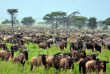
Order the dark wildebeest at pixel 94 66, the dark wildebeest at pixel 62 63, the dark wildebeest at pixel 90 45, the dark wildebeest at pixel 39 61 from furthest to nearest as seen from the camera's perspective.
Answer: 1. the dark wildebeest at pixel 90 45
2. the dark wildebeest at pixel 39 61
3. the dark wildebeest at pixel 62 63
4. the dark wildebeest at pixel 94 66

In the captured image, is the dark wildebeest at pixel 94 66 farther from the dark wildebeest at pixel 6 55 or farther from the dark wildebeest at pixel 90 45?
the dark wildebeest at pixel 90 45

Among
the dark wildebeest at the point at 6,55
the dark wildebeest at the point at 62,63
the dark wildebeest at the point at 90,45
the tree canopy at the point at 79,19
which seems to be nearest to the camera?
the dark wildebeest at the point at 62,63

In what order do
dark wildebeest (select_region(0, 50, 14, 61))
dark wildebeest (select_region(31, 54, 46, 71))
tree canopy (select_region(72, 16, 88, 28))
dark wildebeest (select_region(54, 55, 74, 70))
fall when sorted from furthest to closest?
tree canopy (select_region(72, 16, 88, 28))
dark wildebeest (select_region(0, 50, 14, 61))
dark wildebeest (select_region(31, 54, 46, 71))
dark wildebeest (select_region(54, 55, 74, 70))

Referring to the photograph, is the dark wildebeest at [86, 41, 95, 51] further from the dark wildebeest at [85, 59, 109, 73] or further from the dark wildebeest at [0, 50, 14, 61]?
the dark wildebeest at [0, 50, 14, 61]

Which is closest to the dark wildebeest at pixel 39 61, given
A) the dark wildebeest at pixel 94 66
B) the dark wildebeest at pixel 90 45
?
the dark wildebeest at pixel 94 66

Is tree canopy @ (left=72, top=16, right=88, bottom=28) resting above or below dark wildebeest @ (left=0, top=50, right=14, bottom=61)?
above

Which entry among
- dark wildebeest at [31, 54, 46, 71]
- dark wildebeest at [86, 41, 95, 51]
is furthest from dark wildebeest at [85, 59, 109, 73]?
dark wildebeest at [86, 41, 95, 51]

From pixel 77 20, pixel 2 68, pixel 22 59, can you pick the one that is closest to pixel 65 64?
pixel 22 59

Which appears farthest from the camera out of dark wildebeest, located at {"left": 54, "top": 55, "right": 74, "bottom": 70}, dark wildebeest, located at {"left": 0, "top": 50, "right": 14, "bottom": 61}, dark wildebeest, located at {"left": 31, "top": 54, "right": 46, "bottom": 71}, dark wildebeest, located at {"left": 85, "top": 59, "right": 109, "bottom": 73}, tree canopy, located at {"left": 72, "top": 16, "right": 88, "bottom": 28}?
tree canopy, located at {"left": 72, "top": 16, "right": 88, "bottom": 28}

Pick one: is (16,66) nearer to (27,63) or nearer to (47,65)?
(27,63)

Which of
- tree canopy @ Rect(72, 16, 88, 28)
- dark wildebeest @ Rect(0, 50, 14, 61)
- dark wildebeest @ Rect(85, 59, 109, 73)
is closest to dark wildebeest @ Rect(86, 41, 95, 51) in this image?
dark wildebeest @ Rect(85, 59, 109, 73)

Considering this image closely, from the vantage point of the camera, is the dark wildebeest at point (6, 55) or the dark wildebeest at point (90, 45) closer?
the dark wildebeest at point (6, 55)

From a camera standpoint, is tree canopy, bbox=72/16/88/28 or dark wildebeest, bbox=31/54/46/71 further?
tree canopy, bbox=72/16/88/28

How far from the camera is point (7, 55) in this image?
1155cm
